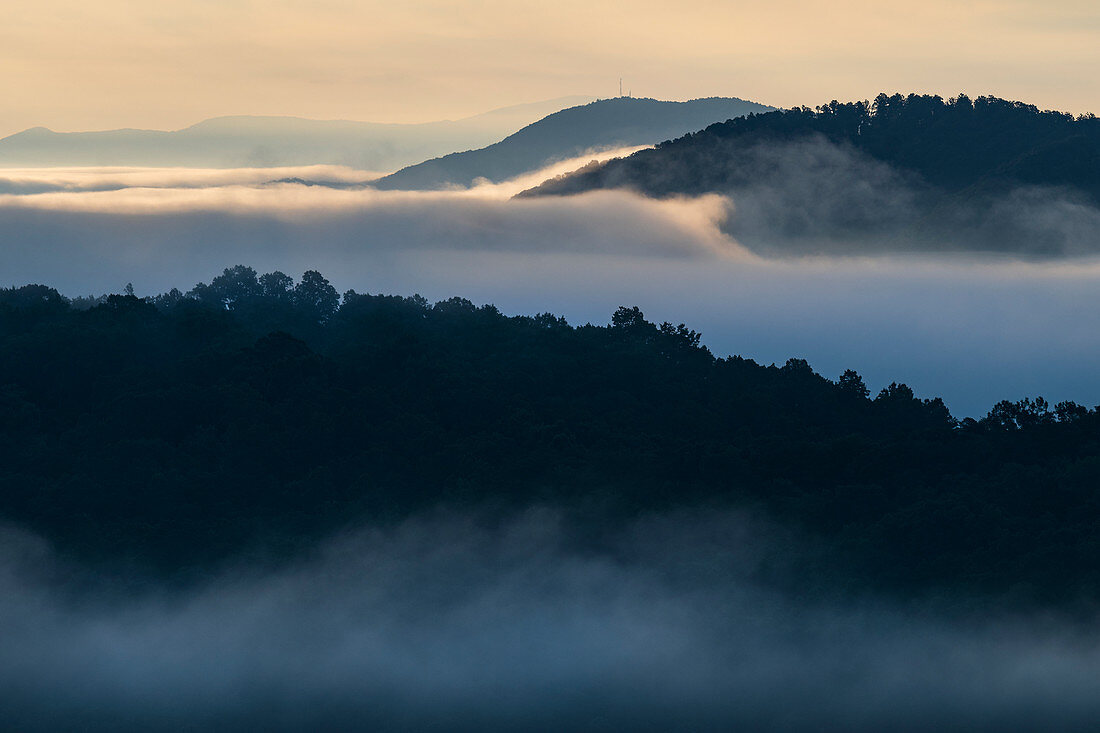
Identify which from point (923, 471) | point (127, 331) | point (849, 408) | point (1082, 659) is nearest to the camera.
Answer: point (1082, 659)

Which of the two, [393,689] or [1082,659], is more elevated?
[1082,659]

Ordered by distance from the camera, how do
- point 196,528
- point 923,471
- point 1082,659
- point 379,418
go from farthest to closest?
point 379,418 < point 923,471 < point 196,528 < point 1082,659

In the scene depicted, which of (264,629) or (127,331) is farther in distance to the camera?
(127,331)

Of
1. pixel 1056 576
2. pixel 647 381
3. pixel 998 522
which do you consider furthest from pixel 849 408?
pixel 1056 576

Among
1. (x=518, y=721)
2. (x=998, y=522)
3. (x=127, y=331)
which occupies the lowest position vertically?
(x=518, y=721)

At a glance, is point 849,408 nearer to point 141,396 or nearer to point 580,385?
point 580,385

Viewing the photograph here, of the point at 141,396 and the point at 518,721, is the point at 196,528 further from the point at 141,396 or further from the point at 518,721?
the point at 518,721
